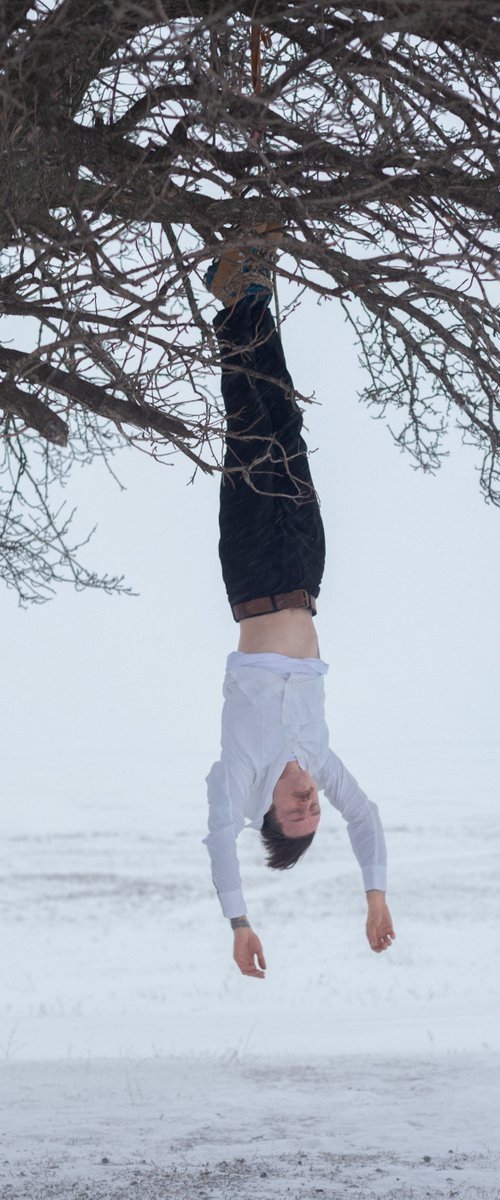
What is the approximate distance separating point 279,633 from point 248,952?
43.7 inches

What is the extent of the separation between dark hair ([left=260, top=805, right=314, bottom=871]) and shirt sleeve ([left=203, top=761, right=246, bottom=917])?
405 millimetres

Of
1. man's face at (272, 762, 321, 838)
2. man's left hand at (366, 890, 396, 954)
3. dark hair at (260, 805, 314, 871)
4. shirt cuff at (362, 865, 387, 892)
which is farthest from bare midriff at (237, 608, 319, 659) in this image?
man's left hand at (366, 890, 396, 954)

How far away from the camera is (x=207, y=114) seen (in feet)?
9.77

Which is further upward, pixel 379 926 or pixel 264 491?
pixel 264 491

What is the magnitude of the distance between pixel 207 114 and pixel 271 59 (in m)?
1.65

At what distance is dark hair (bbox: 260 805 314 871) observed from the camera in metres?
4.69

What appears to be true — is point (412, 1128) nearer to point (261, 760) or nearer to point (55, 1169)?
point (55, 1169)

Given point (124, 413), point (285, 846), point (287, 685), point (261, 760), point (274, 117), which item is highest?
point (274, 117)

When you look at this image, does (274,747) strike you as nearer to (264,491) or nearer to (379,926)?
(379,926)

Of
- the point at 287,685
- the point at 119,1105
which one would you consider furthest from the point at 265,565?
the point at 119,1105

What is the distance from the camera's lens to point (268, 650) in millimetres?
4480

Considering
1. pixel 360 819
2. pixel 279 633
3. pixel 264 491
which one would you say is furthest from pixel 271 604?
pixel 360 819

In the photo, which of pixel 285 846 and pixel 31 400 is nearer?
pixel 31 400

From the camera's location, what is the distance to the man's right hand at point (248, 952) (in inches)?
161
